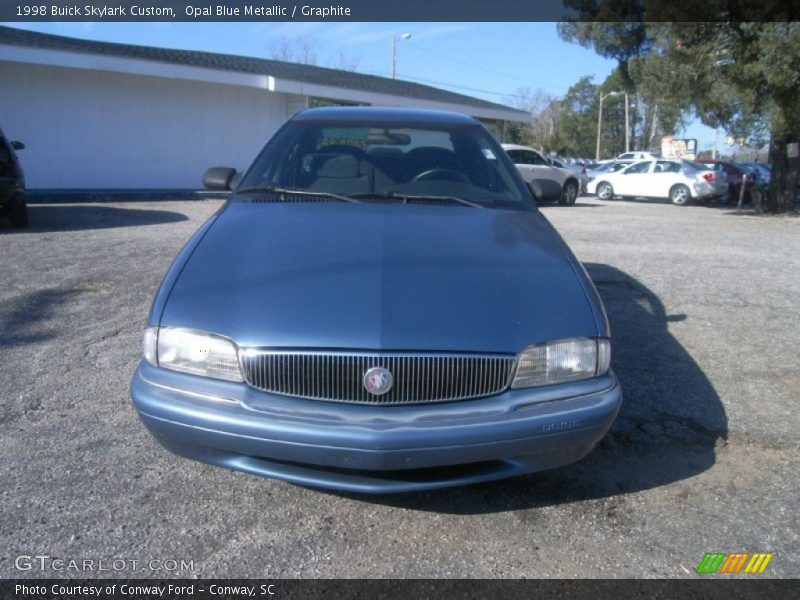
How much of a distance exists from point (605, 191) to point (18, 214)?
20.1 m

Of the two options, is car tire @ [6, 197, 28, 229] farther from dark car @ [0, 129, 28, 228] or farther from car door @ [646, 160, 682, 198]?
car door @ [646, 160, 682, 198]

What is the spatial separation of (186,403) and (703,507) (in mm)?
2205

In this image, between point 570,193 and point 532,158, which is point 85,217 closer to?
point 532,158

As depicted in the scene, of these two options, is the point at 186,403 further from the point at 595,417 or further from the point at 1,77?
the point at 1,77

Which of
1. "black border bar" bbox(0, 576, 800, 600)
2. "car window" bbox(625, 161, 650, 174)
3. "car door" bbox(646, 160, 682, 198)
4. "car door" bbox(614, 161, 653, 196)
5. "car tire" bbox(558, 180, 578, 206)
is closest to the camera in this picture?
"black border bar" bbox(0, 576, 800, 600)

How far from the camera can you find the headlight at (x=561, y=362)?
2639mm

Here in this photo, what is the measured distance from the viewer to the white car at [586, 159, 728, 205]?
74.9ft

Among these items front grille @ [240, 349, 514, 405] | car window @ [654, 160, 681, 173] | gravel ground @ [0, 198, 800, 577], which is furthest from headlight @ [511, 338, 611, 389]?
car window @ [654, 160, 681, 173]

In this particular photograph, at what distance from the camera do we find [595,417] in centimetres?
265

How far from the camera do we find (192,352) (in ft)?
8.76

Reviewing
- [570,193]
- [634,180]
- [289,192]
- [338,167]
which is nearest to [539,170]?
[570,193]

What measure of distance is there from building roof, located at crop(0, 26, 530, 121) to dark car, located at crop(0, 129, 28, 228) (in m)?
6.57

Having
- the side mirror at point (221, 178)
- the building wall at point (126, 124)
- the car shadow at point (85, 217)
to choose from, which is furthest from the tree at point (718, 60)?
the side mirror at point (221, 178)

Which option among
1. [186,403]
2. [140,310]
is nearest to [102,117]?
[140,310]
